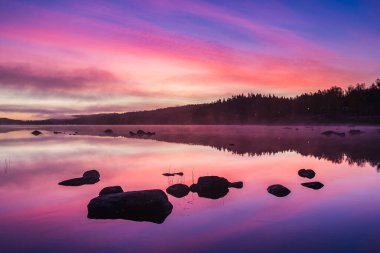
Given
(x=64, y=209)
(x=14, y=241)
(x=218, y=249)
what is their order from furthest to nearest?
(x=64, y=209) → (x=14, y=241) → (x=218, y=249)

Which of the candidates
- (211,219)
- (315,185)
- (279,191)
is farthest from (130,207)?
(315,185)

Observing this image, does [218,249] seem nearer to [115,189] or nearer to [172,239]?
[172,239]

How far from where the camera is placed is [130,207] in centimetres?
1316

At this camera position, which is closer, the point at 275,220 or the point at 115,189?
→ the point at 275,220

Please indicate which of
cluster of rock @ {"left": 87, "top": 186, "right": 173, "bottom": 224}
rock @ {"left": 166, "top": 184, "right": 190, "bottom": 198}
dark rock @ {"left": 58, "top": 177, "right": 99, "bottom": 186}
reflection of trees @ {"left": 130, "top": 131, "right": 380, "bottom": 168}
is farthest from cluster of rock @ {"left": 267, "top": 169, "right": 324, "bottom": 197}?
dark rock @ {"left": 58, "top": 177, "right": 99, "bottom": 186}

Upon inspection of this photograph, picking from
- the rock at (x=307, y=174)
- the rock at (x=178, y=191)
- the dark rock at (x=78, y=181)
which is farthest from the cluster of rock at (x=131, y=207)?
the rock at (x=307, y=174)

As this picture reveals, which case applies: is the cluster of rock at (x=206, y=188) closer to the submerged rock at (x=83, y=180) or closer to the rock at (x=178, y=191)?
the rock at (x=178, y=191)

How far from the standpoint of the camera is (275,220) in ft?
40.7

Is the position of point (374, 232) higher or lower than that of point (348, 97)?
lower

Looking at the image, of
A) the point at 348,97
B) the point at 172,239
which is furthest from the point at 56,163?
the point at 348,97

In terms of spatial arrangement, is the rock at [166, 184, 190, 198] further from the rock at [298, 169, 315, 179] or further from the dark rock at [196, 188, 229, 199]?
the rock at [298, 169, 315, 179]

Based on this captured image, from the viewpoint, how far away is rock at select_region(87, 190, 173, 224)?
42.6ft

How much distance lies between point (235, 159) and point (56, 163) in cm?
1630

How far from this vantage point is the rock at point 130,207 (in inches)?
511
